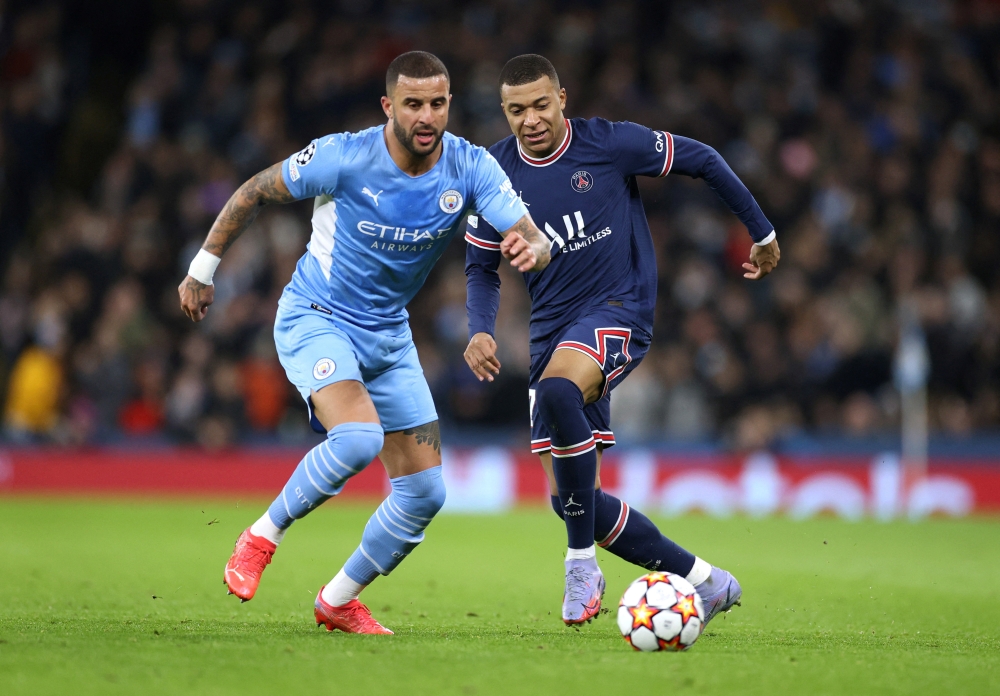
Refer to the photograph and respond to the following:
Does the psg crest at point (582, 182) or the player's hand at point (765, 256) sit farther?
the player's hand at point (765, 256)

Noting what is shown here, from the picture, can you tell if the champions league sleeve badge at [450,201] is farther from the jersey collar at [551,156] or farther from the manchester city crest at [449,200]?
the jersey collar at [551,156]

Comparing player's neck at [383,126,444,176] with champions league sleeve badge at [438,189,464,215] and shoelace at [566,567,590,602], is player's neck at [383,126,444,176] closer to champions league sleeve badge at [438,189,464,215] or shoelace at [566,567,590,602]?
champions league sleeve badge at [438,189,464,215]

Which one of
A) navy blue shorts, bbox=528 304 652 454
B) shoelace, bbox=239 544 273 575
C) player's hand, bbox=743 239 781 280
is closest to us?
shoelace, bbox=239 544 273 575

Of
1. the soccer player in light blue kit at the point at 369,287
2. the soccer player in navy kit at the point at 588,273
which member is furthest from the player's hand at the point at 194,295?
the soccer player in navy kit at the point at 588,273

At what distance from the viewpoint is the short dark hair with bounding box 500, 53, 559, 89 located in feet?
20.2

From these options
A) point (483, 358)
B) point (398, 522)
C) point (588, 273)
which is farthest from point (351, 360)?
point (588, 273)

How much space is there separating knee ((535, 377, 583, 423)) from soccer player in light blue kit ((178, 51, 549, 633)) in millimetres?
556

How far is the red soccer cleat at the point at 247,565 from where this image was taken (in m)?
5.46

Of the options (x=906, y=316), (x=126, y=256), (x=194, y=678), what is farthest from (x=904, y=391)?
(x=194, y=678)

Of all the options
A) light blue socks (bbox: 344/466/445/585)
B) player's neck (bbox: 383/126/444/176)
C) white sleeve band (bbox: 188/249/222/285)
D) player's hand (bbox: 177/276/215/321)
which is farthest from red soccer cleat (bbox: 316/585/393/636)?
player's neck (bbox: 383/126/444/176)

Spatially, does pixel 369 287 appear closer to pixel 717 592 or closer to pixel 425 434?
pixel 425 434

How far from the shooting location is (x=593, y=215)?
20.8 feet

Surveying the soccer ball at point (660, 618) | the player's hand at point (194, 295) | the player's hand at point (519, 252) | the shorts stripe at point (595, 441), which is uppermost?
the player's hand at point (519, 252)

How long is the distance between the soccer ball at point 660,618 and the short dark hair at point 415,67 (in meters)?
2.45
